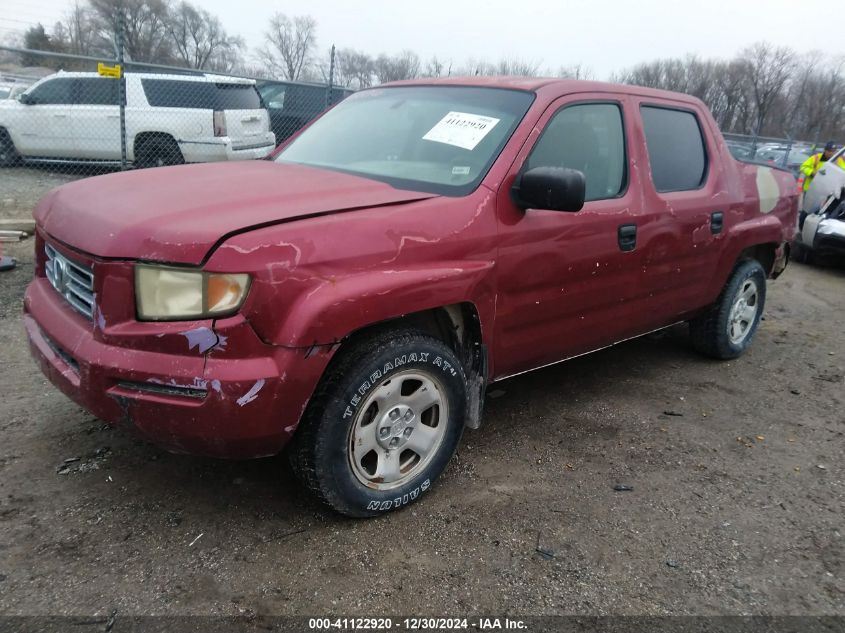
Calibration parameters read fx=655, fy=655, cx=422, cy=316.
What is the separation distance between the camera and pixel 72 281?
2426 millimetres

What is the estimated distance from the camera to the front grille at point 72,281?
7.52ft

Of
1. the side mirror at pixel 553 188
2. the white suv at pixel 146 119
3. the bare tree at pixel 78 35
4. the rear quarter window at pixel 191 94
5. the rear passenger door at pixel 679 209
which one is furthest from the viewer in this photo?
the bare tree at pixel 78 35

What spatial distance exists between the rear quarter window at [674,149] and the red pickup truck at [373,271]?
0.07ft

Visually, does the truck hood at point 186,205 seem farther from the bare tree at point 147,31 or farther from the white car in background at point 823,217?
the bare tree at point 147,31

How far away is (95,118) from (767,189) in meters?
9.87

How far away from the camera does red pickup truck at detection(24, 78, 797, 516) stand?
2100 millimetres

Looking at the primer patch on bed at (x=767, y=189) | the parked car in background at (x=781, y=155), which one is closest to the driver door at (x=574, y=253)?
Answer: the primer patch on bed at (x=767, y=189)

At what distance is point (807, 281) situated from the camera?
7758 millimetres

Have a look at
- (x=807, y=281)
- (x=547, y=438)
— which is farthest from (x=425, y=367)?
(x=807, y=281)

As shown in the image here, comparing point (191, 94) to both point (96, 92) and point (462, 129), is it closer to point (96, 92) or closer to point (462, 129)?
point (96, 92)

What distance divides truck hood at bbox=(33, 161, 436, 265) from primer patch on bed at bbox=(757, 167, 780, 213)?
2.86m

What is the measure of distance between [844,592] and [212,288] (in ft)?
8.01

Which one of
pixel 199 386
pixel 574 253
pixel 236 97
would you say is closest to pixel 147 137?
pixel 236 97

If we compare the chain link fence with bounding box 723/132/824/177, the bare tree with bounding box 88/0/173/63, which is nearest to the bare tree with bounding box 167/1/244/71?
the bare tree with bounding box 88/0/173/63
